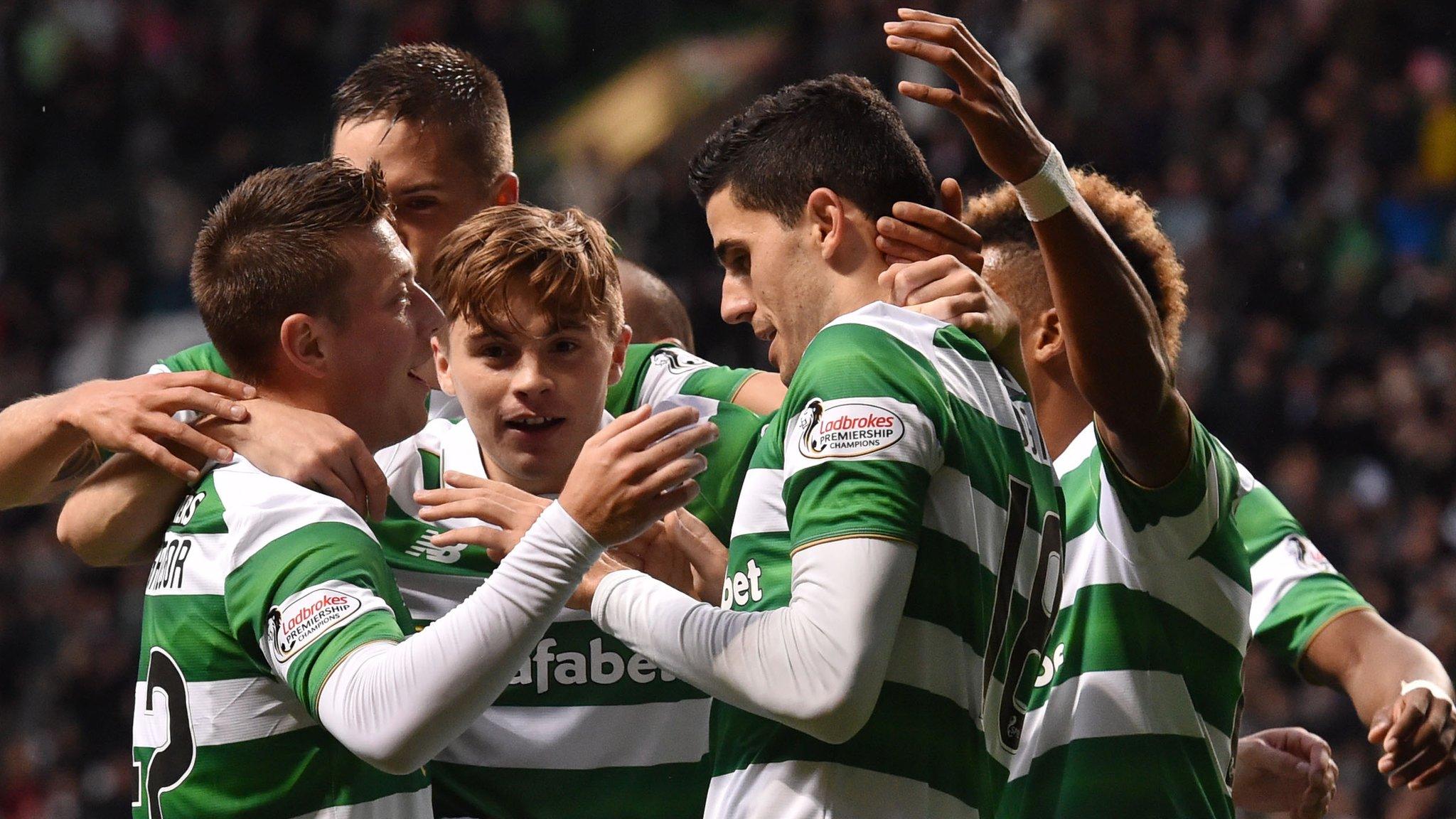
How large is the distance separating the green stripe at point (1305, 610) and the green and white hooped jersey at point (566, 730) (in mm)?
1418

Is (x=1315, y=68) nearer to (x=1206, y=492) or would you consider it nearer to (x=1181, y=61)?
(x=1181, y=61)

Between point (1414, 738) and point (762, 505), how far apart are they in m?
1.54

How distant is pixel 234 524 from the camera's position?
8.51 feet

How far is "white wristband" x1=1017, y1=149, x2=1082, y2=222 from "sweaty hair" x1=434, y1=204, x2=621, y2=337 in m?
0.81

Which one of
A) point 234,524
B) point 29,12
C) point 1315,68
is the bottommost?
point 234,524

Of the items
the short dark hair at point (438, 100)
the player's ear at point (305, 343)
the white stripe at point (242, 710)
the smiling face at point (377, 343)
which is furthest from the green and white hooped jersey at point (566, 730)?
the short dark hair at point (438, 100)

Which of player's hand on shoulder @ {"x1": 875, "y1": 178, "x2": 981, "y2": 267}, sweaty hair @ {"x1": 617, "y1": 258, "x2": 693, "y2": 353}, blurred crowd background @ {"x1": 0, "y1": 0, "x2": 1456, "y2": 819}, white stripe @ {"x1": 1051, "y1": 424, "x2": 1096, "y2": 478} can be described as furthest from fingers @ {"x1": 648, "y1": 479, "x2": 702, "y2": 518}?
blurred crowd background @ {"x1": 0, "y1": 0, "x2": 1456, "y2": 819}

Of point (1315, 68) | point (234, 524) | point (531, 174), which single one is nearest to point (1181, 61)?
point (1315, 68)

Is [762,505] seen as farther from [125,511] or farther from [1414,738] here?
[1414,738]

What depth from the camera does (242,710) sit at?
2.58 meters

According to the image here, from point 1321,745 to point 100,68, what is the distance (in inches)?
451

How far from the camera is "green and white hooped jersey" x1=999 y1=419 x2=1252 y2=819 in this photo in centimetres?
298

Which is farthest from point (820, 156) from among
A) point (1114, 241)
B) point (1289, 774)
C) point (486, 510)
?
point (1289, 774)

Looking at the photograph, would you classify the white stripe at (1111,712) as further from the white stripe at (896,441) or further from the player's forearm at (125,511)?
the player's forearm at (125,511)
